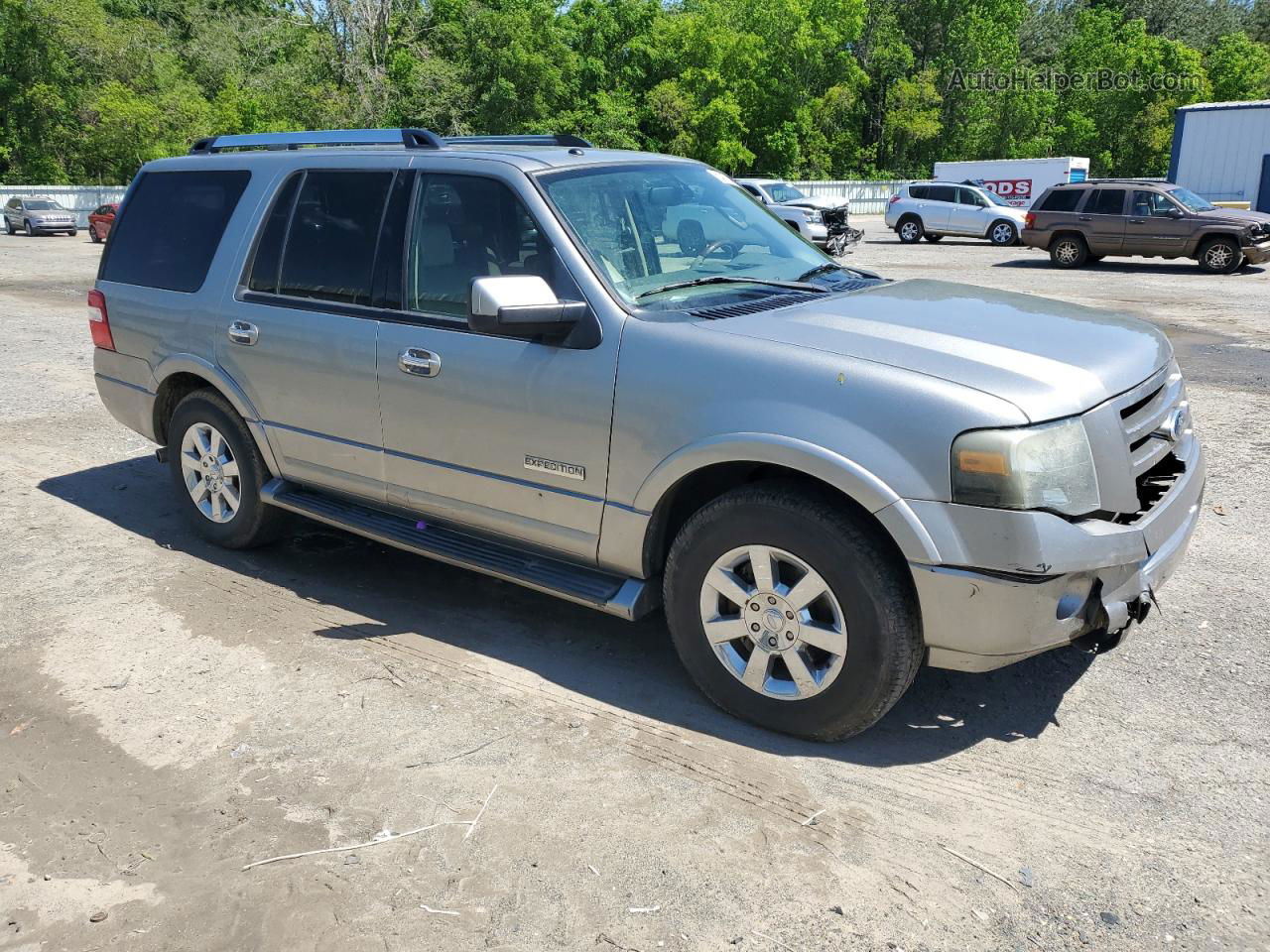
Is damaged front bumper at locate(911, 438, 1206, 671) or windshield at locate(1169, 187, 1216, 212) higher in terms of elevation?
windshield at locate(1169, 187, 1216, 212)

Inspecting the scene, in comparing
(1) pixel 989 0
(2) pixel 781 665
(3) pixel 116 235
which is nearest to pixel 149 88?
(1) pixel 989 0

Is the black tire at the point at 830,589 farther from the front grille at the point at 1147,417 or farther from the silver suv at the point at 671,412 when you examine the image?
the front grille at the point at 1147,417

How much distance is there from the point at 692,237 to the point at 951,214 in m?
28.0

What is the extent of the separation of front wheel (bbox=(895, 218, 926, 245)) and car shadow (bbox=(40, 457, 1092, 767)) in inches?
1097

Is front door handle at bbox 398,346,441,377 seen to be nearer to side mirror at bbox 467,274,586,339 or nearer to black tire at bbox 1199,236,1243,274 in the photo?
side mirror at bbox 467,274,586,339

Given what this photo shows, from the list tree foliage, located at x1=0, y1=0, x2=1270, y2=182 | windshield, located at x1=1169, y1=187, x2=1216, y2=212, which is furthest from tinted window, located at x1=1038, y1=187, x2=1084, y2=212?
tree foliage, located at x1=0, y1=0, x2=1270, y2=182

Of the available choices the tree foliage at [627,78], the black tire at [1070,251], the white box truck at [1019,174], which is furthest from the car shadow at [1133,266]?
the tree foliage at [627,78]

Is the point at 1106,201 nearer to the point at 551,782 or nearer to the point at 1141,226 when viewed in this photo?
the point at 1141,226

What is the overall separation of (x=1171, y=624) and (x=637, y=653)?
7.47 feet

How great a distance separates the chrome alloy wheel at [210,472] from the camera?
5.45 m

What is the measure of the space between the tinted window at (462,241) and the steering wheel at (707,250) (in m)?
0.63

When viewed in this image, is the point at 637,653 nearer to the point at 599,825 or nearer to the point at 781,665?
the point at 781,665

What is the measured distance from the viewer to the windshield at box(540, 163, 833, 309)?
4.11m

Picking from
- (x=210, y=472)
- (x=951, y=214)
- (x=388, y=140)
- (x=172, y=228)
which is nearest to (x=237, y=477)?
(x=210, y=472)
